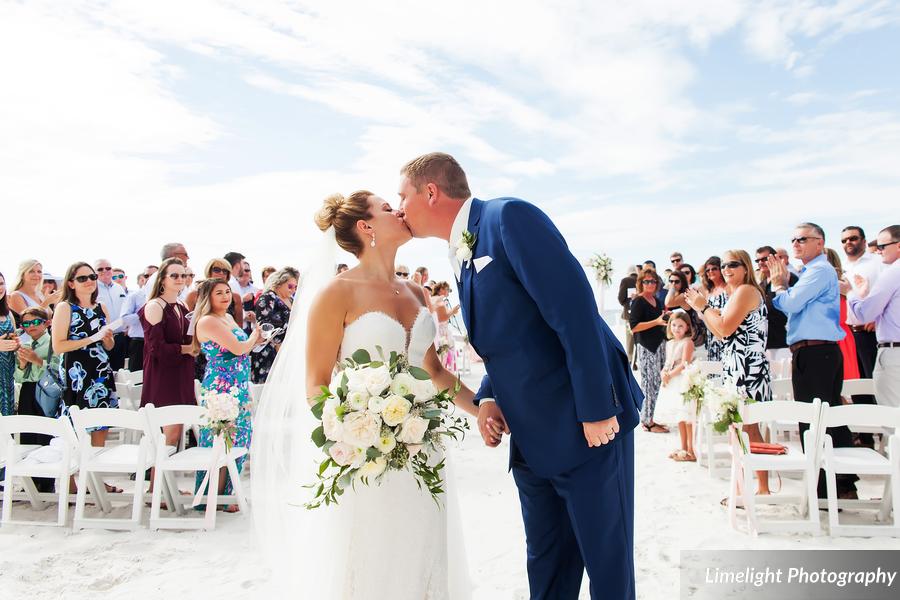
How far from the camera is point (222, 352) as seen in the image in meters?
5.98

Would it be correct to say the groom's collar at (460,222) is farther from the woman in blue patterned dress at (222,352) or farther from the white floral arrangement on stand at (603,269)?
the white floral arrangement on stand at (603,269)

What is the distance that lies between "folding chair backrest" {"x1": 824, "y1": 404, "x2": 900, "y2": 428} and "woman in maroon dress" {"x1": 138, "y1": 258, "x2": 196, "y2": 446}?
5740 mm

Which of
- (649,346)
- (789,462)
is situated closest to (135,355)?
(649,346)

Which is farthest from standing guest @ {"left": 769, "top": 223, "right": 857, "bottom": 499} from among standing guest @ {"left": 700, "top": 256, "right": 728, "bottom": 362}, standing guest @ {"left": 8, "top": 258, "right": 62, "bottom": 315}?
standing guest @ {"left": 8, "top": 258, "right": 62, "bottom": 315}

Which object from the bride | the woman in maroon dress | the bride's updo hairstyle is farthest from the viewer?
the woman in maroon dress

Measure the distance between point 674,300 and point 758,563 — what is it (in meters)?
5.09

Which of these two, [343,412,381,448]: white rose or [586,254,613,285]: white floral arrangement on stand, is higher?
[586,254,613,285]: white floral arrangement on stand

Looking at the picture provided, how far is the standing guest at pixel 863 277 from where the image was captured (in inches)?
291

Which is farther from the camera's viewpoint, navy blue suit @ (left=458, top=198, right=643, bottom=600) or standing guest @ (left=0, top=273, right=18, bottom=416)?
standing guest @ (left=0, top=273, right=18, bottom=416)

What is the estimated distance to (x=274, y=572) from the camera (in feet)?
12.0

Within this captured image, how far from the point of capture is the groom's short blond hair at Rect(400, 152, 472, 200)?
2.77m

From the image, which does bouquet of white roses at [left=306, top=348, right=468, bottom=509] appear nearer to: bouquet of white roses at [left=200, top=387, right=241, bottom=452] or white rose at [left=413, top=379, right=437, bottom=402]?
white rose at [left=413, top=379, right=437, bottom=402]

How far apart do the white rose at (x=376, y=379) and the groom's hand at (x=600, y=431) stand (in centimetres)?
79

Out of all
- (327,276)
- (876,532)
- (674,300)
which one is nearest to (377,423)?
(327,276)
